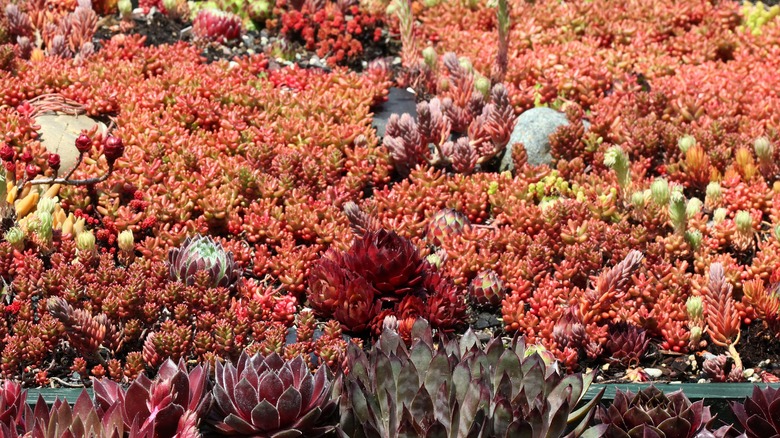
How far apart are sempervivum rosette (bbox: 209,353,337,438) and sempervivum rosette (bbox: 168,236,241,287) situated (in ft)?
3.79

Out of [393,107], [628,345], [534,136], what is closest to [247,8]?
[393,107]

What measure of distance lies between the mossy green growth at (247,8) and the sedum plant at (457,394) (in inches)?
193

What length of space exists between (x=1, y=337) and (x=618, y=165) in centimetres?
345

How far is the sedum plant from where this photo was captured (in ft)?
9.30

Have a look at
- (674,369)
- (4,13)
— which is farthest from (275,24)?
(674,369)

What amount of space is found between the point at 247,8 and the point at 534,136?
10.5 ft

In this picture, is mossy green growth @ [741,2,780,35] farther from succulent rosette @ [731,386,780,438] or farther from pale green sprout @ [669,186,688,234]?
succulent rosette @ [731,386,780,438]

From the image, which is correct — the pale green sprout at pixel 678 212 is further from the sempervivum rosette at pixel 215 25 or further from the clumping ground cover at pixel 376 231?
the sempervivum rosette at pixel 215 25

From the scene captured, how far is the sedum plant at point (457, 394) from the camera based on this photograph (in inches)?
112

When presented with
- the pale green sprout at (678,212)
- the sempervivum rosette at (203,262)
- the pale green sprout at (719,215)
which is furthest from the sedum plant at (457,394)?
the pale green sprout at (719,215)

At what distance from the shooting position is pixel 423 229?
4926 mm

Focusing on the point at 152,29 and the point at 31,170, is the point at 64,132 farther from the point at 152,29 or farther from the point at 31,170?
the point at 152,29

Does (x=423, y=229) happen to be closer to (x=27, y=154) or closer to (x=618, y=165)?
(x=618, y=165)

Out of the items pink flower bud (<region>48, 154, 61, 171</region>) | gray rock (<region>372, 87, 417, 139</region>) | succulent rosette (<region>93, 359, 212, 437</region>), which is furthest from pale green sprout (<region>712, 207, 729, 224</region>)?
pink flower bud (<region>48, 154, 61, 171</region>)
